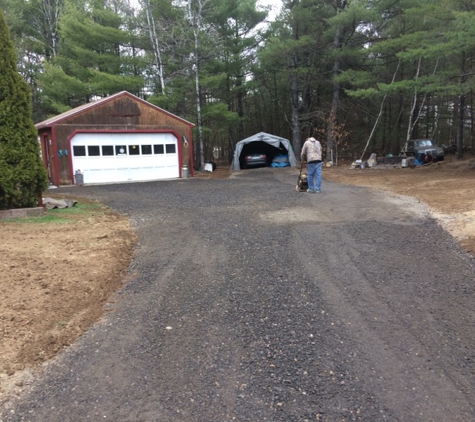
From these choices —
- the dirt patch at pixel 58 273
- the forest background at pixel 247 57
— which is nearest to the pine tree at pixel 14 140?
the dirt patch at pixel 58 273

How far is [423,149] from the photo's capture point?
69.3ft

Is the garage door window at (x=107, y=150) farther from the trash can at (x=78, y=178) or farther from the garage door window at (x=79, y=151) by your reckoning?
the trash can at (x=78, y=178)

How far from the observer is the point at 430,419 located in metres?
2.27

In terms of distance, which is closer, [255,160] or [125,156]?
[125,156]

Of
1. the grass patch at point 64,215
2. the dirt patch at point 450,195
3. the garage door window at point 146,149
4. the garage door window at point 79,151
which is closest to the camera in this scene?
the dirt patch at point 450,195

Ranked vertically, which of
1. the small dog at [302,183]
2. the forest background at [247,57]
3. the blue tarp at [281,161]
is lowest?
the small dog at [302,183]

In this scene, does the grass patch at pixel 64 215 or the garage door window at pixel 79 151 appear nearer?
the grass patch at pixel 64 215

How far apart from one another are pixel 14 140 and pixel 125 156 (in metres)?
9.61

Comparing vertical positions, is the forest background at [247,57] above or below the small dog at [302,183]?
above

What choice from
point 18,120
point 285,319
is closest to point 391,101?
point 18,120

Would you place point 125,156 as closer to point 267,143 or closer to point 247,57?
point 267,143

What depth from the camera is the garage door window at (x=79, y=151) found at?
55.6 feet

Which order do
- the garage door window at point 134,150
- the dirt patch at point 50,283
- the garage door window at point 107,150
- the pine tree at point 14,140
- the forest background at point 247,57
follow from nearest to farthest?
the dirt patch at point 50,283 < the pine tree at point 14,140 < the garage door window at point 107,150 < the garage door window at point 134,150 < the forest background at point 247,57

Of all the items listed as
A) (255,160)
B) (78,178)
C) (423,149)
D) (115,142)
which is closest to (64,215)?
(78,178)
